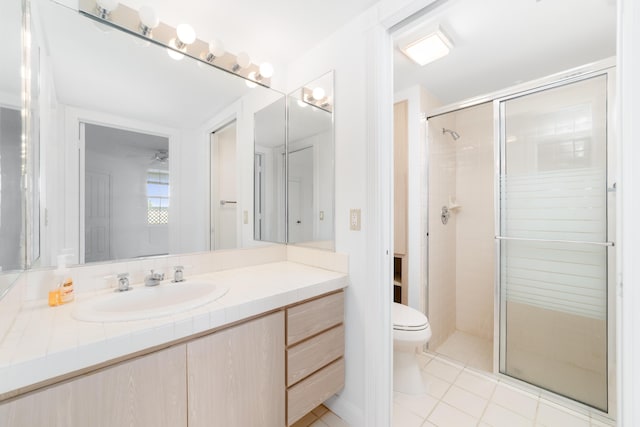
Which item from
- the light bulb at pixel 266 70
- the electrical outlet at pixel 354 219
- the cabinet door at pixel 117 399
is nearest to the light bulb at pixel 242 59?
the light bulb at pixel 266 70

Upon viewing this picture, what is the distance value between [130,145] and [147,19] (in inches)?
23.6

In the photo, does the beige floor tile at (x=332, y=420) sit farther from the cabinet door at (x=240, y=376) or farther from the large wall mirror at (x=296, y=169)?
→ the large wall mirror at (x=296, y=169)

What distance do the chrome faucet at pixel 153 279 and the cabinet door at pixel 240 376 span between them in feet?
1.59

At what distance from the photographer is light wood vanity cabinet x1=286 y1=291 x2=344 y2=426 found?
1.17 metres

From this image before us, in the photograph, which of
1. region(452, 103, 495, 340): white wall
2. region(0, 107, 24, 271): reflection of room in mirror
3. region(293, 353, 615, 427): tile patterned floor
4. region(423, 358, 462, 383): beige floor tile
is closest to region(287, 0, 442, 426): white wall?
region(293, 353, 615, 427): tile patterned floor

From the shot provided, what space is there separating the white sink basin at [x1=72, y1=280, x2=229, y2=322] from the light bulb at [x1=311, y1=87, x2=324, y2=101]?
1.27 meters

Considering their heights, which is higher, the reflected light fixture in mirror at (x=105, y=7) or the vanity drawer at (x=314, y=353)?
the reflected light fixture in mirror at (x=105, y=7)

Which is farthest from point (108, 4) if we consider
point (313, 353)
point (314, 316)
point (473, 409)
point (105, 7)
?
point (473, 409)

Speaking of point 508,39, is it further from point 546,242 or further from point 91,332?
point 91,332

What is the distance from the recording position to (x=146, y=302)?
1.16m

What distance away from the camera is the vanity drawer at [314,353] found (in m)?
1.17

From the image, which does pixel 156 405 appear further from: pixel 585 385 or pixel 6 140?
pixel 585 385

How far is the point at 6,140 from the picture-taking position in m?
0.73

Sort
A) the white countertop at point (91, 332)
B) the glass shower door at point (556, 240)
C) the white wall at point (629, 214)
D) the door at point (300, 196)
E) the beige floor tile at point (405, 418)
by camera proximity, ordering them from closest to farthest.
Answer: the white countertop at point (91, 332)
the white wall at point (629, 214)
the beige floor tile at point (405, 418)
the glass shower door at point (556, 240)
the door at point (300, 196)
